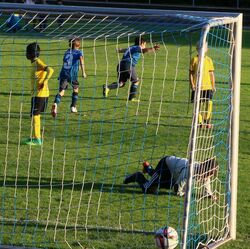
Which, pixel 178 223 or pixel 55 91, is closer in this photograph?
pixel 178 223

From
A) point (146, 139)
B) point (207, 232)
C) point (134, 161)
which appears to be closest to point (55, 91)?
point (146, 139)

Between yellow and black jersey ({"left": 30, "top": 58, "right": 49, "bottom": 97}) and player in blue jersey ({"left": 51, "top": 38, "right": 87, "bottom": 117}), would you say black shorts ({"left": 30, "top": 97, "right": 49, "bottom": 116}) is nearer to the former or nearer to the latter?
yellow and black jersey ({"left": 30, "top": 58, "right": 49, "bottom": 97})

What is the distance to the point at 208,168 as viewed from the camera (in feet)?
27.5

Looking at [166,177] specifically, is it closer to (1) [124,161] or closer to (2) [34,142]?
(1) [124,161]

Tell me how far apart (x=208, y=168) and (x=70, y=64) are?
25.0 ft

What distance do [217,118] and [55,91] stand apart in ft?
29.2

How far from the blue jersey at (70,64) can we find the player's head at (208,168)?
23.3 feet

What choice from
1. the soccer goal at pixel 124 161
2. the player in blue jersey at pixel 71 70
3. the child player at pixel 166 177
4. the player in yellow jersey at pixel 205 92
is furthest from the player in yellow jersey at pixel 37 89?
the child player at pixel 166 177

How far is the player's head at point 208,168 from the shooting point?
26.8ft

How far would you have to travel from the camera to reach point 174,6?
3891 cm

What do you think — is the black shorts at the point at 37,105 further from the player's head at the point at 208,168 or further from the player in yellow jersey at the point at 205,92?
the player's head at the point at 208,168

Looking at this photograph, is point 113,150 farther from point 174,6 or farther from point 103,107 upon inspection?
point 174,6

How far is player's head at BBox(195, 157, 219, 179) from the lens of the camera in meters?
8.16

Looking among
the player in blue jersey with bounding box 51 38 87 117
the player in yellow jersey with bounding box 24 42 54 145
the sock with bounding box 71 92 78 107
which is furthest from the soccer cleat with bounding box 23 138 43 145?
the sock with bounding box 71 92 78 107
